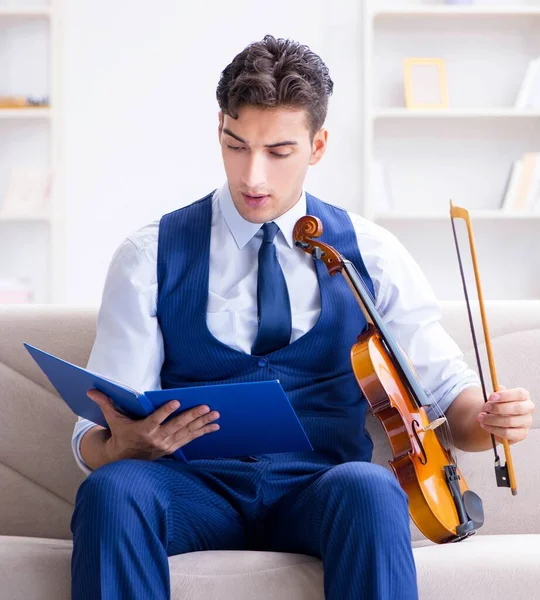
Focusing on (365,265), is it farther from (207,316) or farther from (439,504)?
(439,504)

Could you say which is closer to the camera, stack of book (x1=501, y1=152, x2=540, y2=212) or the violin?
the violin

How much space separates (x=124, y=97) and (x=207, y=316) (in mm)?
2667

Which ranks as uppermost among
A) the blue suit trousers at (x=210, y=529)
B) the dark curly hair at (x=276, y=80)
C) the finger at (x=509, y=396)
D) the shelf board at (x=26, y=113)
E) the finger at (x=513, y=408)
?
the shelf board at (x=26, y=113)

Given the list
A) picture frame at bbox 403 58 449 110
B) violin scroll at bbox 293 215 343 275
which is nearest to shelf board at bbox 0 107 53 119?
picture frame at bbox 403 58 449 110

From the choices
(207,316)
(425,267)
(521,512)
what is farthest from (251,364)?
(425,267)

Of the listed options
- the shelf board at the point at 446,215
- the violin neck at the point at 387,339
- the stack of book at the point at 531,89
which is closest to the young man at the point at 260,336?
the violin neck at the point at 387,339

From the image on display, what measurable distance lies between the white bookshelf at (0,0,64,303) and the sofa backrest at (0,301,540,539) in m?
2.17

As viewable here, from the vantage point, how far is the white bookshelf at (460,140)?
4.15 metres

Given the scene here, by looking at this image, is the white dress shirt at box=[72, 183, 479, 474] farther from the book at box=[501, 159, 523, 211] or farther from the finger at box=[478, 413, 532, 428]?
the book at box=[501, 159, 523, 211]

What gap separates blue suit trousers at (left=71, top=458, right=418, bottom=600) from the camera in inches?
51.8

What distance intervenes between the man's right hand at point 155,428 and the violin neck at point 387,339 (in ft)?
1.11

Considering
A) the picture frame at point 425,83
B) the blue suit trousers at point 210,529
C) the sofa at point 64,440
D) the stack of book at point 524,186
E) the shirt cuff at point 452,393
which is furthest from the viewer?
the picture frame at point 425,83

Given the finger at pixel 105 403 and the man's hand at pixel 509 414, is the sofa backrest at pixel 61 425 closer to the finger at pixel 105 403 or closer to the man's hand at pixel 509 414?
the man's hand at pixel 509 414

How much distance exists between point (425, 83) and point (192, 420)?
298 cm
